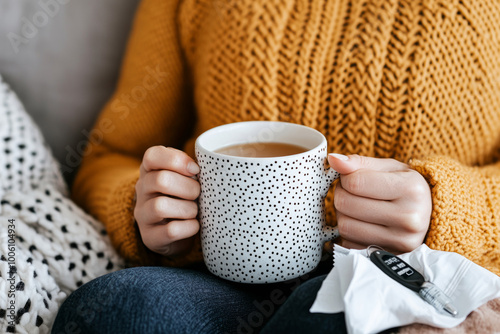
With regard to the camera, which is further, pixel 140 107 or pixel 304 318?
pixel 140 107

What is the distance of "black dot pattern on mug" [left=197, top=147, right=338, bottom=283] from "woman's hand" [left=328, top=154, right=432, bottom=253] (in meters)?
0.03

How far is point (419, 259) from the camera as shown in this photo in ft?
1.69

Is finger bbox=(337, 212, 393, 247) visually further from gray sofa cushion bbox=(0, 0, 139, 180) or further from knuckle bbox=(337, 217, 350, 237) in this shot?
gray sofa cushion bbox=(0, 0, 139, 180)

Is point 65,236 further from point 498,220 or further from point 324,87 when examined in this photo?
point 498,220

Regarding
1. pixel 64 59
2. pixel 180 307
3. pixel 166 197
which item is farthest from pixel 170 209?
pixel 64 59

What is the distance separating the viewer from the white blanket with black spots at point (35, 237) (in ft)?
1.83

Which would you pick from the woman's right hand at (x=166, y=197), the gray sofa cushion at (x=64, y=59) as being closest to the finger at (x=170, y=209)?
the woman's right hand at (x=166, y=197)

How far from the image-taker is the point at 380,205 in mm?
544

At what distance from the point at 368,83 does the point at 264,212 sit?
11.9 inches

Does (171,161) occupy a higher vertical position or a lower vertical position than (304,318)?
higher

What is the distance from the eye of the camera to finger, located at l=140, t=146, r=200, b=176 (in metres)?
0.55

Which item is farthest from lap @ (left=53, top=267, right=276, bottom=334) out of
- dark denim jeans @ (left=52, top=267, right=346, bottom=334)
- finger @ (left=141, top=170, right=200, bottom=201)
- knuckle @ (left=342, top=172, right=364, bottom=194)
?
knuckle @ (left=342, top=172, right=364, bottom=194)

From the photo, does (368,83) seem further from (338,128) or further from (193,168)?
(193,168)

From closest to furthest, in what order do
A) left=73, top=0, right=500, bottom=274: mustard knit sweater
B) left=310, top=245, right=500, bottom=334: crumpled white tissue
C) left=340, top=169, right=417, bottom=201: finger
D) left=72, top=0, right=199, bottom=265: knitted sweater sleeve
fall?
left=310, top=245, right=500, bottom=334: crumpled white tissue, left=340, top=169, right=417, bottom=201: finger, left=73, top=0, right=500, bottom=274: mustard knit sweater, left=72, top=0, right=199, bottom=265: knitted sweater sleeve
